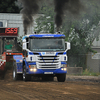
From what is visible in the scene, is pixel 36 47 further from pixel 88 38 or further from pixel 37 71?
pixel 88 38

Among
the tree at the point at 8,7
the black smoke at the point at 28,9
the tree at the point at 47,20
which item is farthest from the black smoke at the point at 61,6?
the tree at the point at 8,7

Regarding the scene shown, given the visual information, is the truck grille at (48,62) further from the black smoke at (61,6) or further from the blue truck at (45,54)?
the black smoke at (61,6)

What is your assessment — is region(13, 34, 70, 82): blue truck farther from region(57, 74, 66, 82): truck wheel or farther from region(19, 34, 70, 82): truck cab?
region(57, 74, 66, 82): truck wheel

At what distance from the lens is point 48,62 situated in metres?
15.2

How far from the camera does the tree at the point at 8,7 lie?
48219 millimetres

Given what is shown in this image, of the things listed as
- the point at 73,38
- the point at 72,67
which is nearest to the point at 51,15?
the point at 73,38

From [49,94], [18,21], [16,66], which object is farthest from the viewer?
[18,21]

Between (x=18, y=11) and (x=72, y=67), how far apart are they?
90.0 feet

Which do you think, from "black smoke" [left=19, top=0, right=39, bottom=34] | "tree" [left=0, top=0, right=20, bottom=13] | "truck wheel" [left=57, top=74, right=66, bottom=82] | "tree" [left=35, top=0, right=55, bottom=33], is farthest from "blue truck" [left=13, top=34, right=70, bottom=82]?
"tree" [left=0, top=0, right=20, bottom=13]

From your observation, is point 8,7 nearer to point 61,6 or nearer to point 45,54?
point 61,6

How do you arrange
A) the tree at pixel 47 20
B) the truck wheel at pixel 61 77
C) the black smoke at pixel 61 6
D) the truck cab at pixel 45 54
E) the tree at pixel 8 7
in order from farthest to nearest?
the tree at pixel 8 7
the tree at pixel 47 20
the black smoke at pixel 61 6
the truck wheel at pixel 61 77
the truck cab at pixel 45 54

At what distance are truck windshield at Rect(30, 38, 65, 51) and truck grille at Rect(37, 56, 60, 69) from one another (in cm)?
46

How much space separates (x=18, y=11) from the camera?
164 feet

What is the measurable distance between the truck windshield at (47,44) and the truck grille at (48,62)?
46cm
